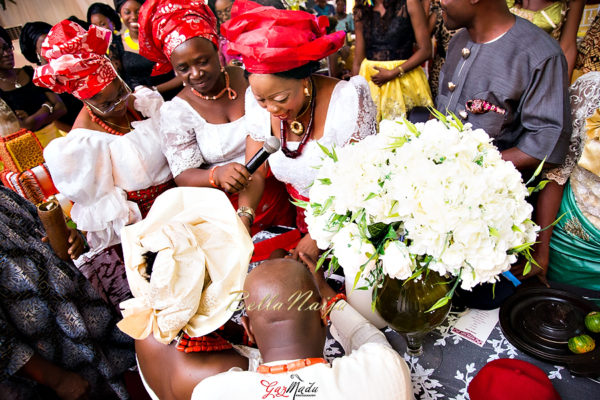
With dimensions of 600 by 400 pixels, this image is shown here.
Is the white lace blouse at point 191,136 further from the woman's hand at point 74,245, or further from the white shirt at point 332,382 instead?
the white shirt at point 332,382

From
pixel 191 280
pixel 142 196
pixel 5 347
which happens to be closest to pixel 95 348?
pixel 5 347

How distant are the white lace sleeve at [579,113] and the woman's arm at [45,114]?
13.6 ft

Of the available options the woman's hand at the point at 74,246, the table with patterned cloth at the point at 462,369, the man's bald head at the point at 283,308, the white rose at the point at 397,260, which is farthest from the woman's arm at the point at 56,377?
the white rose at the point at 397,260

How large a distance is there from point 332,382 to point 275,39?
1222mm

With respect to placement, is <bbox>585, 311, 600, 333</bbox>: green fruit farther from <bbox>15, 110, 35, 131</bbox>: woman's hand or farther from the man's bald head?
<bbox>15, 110, 35, 131</bbox>: woman's hand

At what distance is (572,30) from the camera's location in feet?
7.67

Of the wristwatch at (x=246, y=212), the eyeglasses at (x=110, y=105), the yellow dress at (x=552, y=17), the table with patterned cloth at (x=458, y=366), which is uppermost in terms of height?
the yellow dress at (x=552, y=17)

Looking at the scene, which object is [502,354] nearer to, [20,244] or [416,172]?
[416,172]

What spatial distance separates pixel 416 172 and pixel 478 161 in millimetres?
191

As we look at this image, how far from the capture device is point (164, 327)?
115cm

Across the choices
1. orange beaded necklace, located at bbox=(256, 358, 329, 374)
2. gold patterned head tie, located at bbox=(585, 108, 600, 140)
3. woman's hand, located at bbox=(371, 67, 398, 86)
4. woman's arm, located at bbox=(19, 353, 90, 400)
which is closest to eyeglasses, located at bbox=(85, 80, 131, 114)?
woman's arm, located at bbox=(19, 353, 90, 400)

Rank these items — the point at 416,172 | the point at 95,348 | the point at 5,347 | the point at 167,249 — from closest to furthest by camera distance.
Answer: the point at 416,172
the point at 167,249
the point at 5,347
the point at 95,348

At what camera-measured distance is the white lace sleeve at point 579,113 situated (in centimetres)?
151

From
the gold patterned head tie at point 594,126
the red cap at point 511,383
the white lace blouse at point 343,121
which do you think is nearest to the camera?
the red cap at point 511,383
